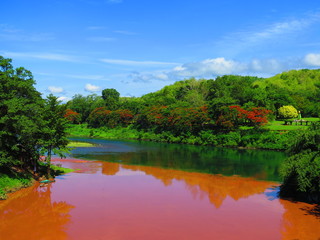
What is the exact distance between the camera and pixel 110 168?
128 feet

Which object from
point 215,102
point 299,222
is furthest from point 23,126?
point 215,102

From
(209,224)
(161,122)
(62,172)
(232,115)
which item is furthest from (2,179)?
(161,122)

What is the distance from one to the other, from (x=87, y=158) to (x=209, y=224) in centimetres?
3148

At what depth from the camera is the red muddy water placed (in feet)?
59.7

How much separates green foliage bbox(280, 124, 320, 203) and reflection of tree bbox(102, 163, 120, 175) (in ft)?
60.2

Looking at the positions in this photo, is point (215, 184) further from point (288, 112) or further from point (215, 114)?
point (288, 112)

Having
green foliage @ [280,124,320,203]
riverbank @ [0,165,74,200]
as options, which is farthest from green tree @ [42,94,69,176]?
green foliage @ [280,124,320,203]

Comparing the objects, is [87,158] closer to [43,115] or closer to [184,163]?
[184,163]

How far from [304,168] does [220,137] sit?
4499 centimetres

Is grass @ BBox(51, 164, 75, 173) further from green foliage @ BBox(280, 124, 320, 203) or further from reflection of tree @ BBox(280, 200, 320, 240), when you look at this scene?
reflection of tree @ BBox(280, 200, 320, 240)

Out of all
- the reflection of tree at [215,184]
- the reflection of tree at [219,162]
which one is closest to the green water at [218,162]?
the reflection of tree at [219,162]

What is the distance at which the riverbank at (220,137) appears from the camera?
5950 cm

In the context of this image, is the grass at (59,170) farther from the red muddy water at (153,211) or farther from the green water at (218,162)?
the green water at (218,162)

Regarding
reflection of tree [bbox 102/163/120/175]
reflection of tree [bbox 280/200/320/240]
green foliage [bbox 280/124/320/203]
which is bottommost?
reflection of tree [bbox 280/200/320/240]
